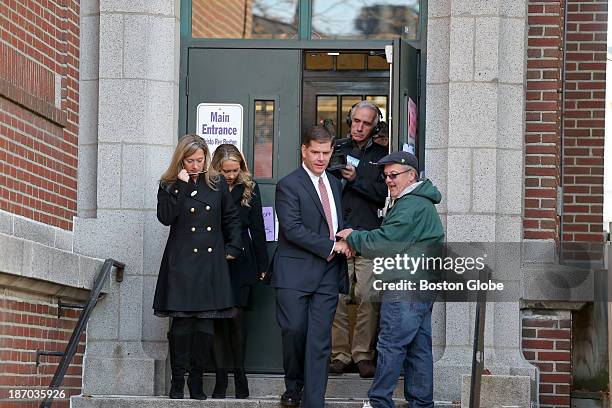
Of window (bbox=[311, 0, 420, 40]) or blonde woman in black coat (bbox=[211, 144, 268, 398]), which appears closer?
blonde woman in black coat (bbox=[211, 144, 268, 398])

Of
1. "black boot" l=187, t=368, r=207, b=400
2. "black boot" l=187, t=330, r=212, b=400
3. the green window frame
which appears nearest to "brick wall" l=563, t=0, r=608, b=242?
the green window frame

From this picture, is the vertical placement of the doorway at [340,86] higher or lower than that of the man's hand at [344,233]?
higher

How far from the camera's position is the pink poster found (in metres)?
11.1

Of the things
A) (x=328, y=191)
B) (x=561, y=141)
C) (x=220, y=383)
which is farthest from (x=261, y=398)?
(x=561, y=141)

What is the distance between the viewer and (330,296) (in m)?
9.89

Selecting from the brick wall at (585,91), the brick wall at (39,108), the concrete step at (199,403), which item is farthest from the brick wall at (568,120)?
the brick wall at (39,108)

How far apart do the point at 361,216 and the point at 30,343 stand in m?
2.69

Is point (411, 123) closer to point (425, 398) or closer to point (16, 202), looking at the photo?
point (425, 398)

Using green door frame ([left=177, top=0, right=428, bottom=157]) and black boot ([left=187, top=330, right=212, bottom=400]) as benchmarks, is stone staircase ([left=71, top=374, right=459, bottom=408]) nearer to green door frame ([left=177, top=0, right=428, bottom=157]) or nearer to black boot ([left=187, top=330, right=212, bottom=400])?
black boot ([left=187, top=330, right=212, bottom=400])

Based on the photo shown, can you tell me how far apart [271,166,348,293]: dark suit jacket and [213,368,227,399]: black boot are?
101 centimetres

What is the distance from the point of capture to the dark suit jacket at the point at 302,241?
983cm

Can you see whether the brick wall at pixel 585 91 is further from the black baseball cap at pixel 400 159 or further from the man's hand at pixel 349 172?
the black baseball cap at pixel 400 159

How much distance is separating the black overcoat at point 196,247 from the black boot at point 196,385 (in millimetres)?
465

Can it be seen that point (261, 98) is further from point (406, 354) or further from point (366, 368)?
point (406, 354)
